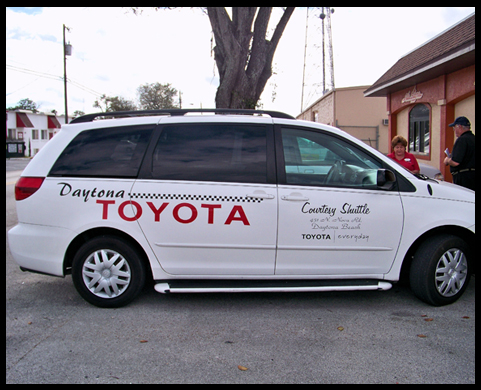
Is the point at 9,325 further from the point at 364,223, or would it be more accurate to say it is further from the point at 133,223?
the point at 364,223

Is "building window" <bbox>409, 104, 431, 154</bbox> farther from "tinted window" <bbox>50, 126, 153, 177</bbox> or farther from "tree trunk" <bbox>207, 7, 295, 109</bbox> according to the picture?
"tinted window" <bbox>50, 126, 153, 177</bbox>

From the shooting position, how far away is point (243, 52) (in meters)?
11.2

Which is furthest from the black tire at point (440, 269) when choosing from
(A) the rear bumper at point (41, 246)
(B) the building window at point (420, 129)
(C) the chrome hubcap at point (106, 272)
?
(B) the building window at point (420, 129)

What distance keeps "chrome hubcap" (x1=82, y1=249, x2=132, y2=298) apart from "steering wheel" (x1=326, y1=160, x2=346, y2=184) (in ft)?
6.85

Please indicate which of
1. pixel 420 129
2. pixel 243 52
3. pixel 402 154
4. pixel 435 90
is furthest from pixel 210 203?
pixel 420 129

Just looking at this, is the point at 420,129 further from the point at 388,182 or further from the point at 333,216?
the point at 333,216

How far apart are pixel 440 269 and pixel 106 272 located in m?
3.17

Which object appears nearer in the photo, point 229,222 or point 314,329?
point 314,329

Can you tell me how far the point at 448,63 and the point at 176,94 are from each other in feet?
189

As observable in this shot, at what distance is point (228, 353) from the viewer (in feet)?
11.0

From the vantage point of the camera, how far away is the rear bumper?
13.7ft

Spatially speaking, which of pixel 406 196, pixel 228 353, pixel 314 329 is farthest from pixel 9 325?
pixel 406 196

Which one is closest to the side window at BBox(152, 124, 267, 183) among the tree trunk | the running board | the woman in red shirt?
the running board

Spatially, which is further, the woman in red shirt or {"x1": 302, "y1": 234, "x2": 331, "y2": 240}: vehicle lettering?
the woman in red shirt
